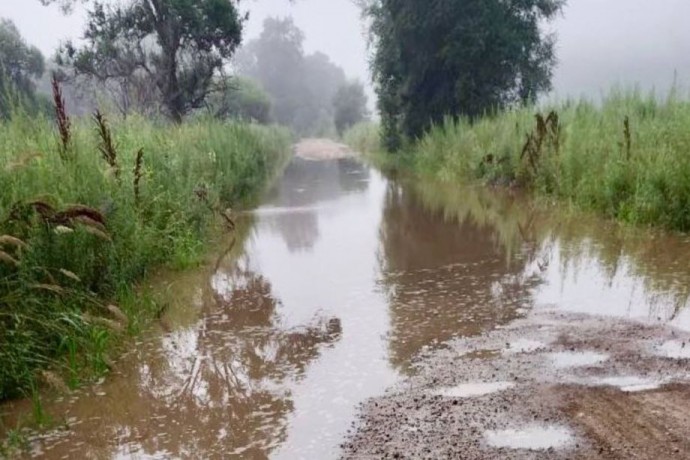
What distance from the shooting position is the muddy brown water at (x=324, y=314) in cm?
334

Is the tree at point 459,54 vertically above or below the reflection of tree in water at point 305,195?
above

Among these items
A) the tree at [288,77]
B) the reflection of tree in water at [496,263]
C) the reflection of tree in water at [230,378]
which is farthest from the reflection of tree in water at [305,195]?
the tree at [288,77]

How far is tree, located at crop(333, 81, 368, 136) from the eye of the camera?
63.2 m

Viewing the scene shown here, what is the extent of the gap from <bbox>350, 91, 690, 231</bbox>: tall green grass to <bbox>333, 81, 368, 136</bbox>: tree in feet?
158

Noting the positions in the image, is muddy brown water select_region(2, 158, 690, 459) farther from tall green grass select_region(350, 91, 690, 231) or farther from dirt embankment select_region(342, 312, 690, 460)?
tall green grass select_region(350, 91, 690, 231)

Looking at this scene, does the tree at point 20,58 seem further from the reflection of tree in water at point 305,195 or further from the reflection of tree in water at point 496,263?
the reflection of tree in water at point 496,263

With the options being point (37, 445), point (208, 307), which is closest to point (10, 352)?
point (37, 445)

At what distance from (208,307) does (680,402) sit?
3.73m

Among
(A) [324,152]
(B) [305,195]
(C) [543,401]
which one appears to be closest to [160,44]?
(B) [305,195]

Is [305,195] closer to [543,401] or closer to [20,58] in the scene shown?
[543,401]

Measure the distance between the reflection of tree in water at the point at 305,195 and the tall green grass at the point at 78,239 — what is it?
1454 millimetres

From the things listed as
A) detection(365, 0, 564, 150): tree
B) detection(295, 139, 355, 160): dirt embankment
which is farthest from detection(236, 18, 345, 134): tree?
detection(365, 0, 564, 150): tree

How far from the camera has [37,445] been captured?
3.24 m

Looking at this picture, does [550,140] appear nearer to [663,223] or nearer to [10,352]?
[663,223]
